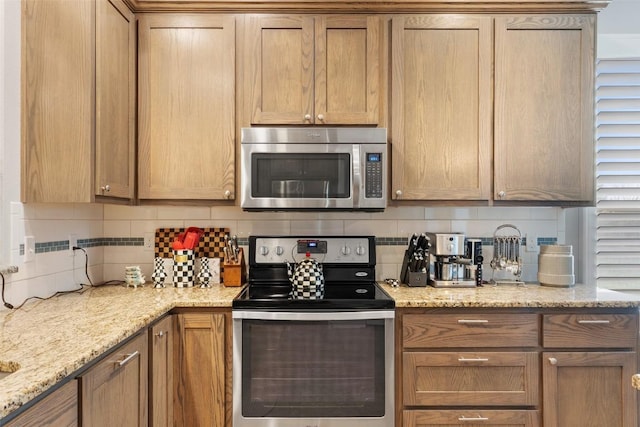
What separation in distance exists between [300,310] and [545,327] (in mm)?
1098

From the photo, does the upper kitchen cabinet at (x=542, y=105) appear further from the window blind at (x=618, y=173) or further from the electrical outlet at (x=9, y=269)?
the electrical outlet at (x=9, y=269)

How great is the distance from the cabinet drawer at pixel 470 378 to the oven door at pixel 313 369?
Result: 4.4 inches

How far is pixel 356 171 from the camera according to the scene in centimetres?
210

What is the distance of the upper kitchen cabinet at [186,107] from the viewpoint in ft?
7.10

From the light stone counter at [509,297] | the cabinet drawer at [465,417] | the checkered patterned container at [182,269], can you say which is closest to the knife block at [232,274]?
the checkered patterned container at [182,269]

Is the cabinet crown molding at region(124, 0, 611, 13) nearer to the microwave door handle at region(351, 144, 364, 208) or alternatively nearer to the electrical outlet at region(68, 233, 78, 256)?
the microwave door handle at region(351, 144, 364, 208)

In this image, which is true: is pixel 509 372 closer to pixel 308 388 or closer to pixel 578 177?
pixel 308 388

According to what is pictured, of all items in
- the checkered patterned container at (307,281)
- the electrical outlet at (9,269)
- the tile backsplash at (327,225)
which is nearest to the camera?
the electrical outlet at (9,269)

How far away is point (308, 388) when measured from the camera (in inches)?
73.1

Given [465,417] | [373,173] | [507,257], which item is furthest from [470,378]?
[373,173]

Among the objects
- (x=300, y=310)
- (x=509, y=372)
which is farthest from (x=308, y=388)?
(x=509, y=372)

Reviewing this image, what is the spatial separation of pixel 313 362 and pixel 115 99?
154 centimetres

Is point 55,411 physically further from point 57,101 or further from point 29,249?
point 57,101

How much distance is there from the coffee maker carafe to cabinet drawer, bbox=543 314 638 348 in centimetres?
46
